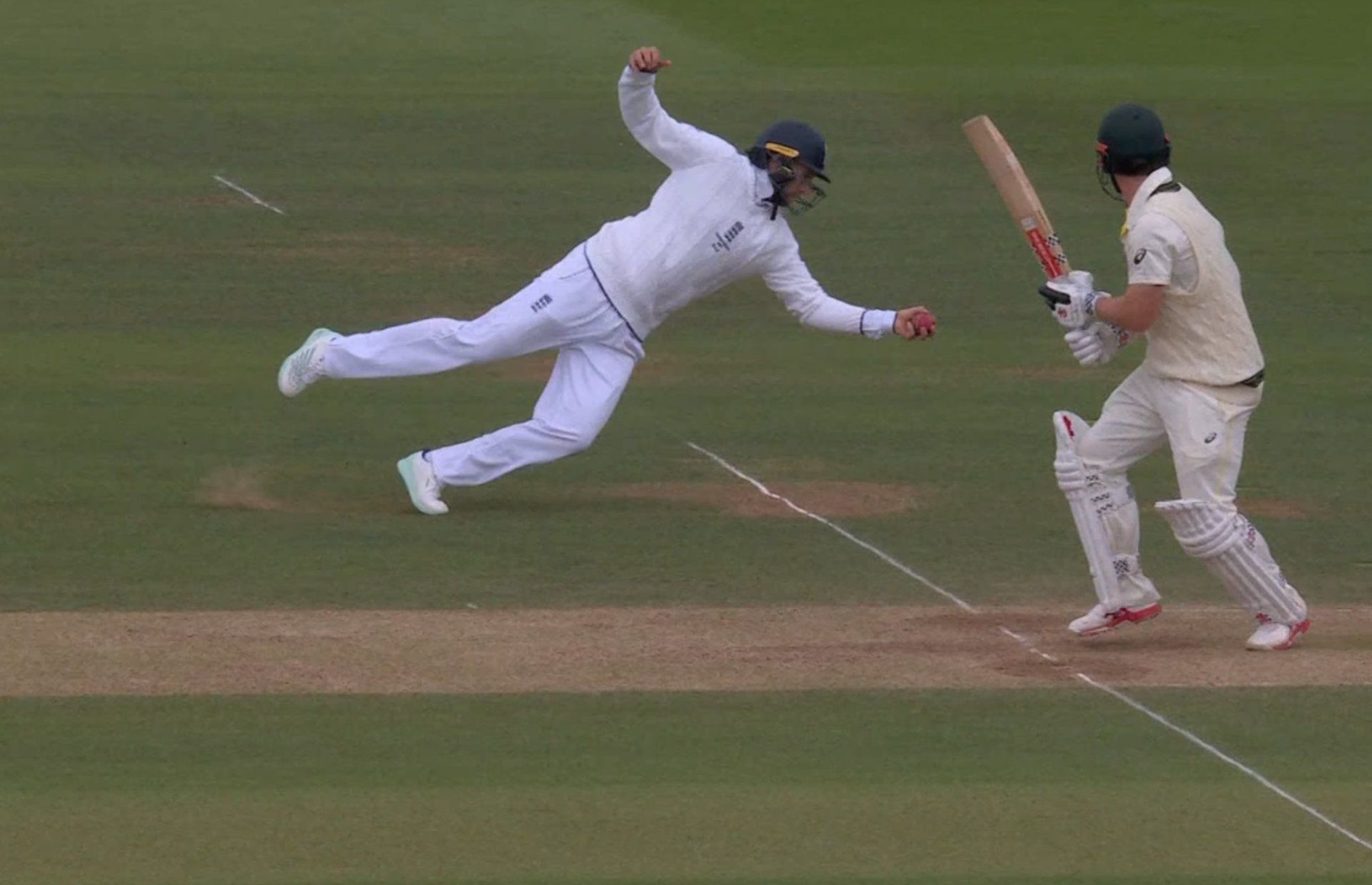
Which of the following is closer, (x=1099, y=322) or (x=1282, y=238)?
(x=1099, y=322)

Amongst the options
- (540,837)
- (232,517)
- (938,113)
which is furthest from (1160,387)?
(938,113)

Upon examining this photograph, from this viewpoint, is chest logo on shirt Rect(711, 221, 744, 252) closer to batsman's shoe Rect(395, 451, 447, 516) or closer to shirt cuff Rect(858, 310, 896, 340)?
shirt cuff Rect(858, 310, 896, 340)

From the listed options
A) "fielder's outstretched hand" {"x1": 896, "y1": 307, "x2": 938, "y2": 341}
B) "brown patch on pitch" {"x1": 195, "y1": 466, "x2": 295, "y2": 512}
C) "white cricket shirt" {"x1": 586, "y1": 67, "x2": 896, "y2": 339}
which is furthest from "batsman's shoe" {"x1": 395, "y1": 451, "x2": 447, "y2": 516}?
"fielder's outstretched hand" {"x1": 896, "y1": 307, "x2": 938, "y2": 341}

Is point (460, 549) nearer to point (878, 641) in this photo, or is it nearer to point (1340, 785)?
point (878, 641)

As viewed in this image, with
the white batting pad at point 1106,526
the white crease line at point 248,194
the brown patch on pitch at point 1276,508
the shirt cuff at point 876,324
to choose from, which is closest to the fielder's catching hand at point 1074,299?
the white batting pad at point 1106,526

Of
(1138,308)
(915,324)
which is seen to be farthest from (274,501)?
(1138,308)

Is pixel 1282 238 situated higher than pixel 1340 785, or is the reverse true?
pixel 1282 238
